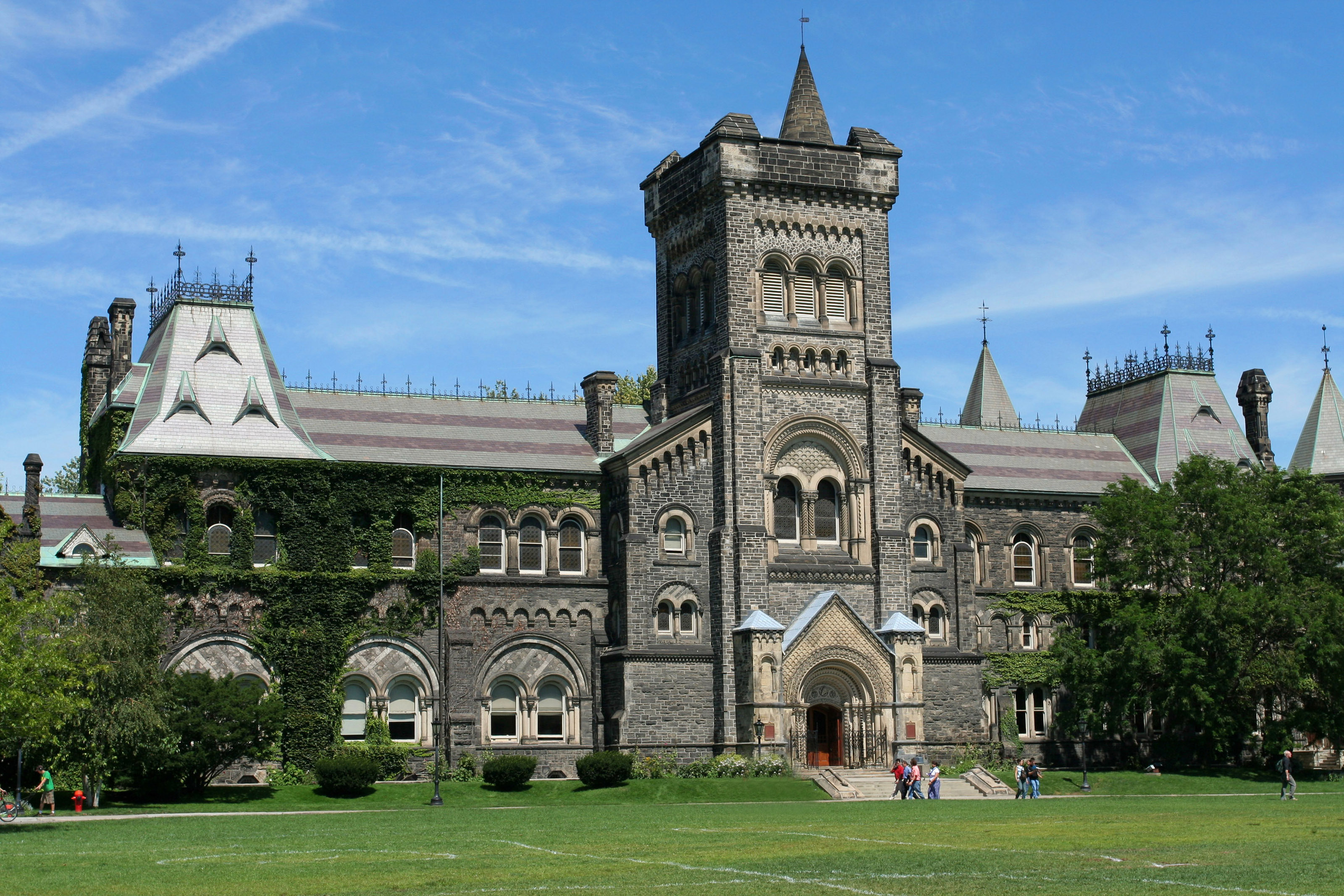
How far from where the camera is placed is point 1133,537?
57.6 meters

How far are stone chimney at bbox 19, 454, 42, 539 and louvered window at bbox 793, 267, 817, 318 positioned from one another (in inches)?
1024

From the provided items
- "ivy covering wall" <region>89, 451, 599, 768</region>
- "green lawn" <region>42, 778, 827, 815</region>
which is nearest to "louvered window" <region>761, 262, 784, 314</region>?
"ivy covering wall" <region>89, 451, 599, 768</region>

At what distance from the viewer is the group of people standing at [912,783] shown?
47.6 m

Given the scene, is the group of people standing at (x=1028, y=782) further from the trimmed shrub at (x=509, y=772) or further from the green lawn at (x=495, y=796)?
the trimmed shrub at (x=509, y=772)

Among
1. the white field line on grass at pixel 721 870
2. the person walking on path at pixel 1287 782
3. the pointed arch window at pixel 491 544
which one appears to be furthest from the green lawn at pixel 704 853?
the pointed arch window at pixel 491 544

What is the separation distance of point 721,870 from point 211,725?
25.3m

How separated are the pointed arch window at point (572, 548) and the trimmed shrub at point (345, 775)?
1073 cm

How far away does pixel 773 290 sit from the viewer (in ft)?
187

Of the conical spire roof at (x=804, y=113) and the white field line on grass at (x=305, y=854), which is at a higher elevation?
the conical spire roof at (x=804, y=113)

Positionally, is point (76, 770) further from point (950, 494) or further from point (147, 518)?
point (950, 494)

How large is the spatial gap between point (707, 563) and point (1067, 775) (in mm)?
14334

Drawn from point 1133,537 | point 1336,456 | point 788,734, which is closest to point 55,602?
point 788,734

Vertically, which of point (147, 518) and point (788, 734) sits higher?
point (147, 518)

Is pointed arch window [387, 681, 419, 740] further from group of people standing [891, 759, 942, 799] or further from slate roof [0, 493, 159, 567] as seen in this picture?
group of people standing [891, 759, 942, 799]
